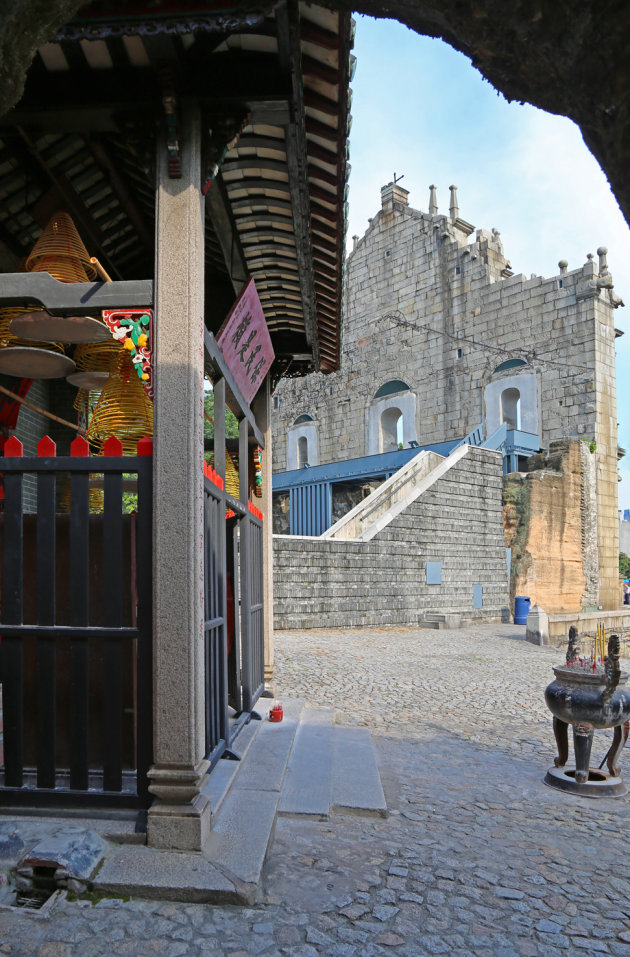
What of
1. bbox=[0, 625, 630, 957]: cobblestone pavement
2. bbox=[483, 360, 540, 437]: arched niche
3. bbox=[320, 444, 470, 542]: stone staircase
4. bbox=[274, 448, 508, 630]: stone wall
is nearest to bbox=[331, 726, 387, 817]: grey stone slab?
bbox=[0, 625, 630, 957]: cobblestone pavement

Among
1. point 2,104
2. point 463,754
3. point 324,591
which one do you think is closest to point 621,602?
point 324,591

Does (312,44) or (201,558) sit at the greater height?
(312,44)

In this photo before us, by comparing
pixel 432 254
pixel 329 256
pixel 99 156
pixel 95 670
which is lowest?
pixel 95 670

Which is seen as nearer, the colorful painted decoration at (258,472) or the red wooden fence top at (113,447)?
the red wooden fence top at (113,447)

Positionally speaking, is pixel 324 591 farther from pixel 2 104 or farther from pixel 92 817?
pixel 2 104

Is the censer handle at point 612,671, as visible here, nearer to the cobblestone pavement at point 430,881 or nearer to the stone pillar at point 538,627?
the cobblestone pavement at point 430,881

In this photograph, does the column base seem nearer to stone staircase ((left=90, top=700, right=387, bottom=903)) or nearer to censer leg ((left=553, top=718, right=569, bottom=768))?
stone staircase ((left=90, top=700, right=387, bottom=903))

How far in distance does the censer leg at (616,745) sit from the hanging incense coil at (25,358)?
462cm

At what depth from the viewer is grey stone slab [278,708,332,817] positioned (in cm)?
439

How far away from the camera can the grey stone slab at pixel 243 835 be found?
3.26m

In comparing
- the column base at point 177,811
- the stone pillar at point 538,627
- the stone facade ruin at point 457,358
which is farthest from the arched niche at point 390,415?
the column base at point 177,811

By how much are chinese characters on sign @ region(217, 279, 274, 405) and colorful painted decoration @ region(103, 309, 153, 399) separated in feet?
3.51

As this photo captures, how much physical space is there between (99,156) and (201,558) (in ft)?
9.29

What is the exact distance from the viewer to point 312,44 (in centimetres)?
356
